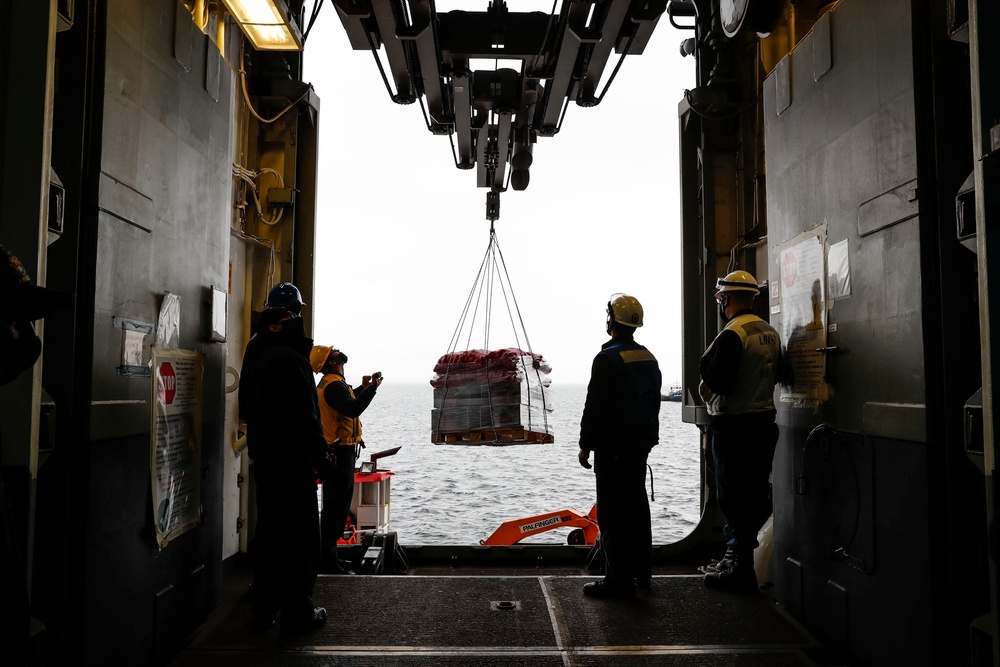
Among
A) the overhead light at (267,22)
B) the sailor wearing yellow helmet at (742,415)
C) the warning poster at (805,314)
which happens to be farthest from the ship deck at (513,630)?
the overhead light at (267,22)

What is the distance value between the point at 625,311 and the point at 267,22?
3.07 metres

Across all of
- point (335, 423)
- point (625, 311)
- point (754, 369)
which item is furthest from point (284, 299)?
point (754, 369)

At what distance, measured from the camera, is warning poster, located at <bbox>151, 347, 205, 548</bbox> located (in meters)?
3.51

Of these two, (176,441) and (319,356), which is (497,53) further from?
(176,441)

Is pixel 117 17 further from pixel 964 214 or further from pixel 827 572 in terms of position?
pixel 827 572

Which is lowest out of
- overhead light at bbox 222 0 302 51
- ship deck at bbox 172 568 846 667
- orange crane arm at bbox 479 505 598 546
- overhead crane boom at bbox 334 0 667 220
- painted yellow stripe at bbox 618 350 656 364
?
orange crane arm at bbox 479 505 598 546

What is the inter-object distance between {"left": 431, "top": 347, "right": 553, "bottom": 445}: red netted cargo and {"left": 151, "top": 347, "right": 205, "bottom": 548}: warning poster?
7.00ft

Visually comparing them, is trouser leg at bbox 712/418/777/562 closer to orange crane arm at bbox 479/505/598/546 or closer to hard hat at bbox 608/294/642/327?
hard hat at bbox 608/294/642/327

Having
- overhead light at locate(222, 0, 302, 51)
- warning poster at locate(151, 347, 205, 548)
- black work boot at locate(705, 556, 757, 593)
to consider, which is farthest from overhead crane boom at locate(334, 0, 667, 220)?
black work boot at locate(705, 556, 757, 593)

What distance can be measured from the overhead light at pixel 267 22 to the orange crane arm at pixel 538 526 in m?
6.12

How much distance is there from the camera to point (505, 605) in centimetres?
448

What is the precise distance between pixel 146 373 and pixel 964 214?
353 centimetres

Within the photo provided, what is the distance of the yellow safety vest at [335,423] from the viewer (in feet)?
20.5

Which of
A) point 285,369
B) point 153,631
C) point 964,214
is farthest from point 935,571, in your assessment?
point 153,631
